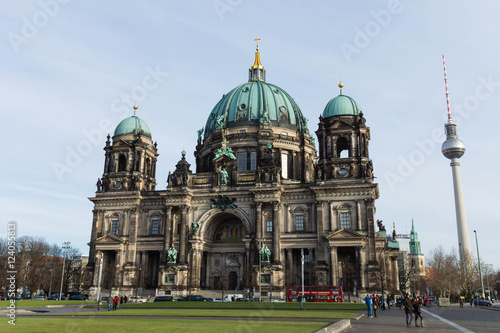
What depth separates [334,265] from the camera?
62.3 metres

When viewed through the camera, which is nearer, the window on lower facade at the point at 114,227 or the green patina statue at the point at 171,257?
the green patina statue at the point at 171,257

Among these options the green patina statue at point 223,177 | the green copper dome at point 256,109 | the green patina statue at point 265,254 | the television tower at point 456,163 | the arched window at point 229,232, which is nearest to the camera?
the green patina statue at point 265,254

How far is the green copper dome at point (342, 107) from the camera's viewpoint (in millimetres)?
70125

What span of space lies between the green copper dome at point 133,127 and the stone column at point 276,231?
29.2 metres

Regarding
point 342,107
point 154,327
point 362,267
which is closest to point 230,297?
point 362,267

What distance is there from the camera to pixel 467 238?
137 meters

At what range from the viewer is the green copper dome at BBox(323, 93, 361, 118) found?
70125mm

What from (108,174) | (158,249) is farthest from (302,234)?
(108,174)

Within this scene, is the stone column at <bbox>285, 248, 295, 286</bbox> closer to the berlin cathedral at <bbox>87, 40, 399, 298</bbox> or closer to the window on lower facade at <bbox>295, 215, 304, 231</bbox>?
the berlin cathedral at <bbox>87, 40, 399, 298</bbox>

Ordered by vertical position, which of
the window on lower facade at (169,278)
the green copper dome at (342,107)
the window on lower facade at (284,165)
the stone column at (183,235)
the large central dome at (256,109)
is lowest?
the window on lower facade at (169,278)

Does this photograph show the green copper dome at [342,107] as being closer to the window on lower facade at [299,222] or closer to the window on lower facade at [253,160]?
the window on lower facade at [253,160]

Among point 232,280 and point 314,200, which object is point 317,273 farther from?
point 232,280

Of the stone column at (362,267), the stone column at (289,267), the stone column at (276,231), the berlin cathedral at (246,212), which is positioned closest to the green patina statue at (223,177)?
the berlin cathedral at (246,212)

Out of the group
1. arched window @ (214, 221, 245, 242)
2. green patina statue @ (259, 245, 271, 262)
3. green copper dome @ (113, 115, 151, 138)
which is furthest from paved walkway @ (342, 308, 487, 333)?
green copper dome @ (113, 115, 151, 138)
